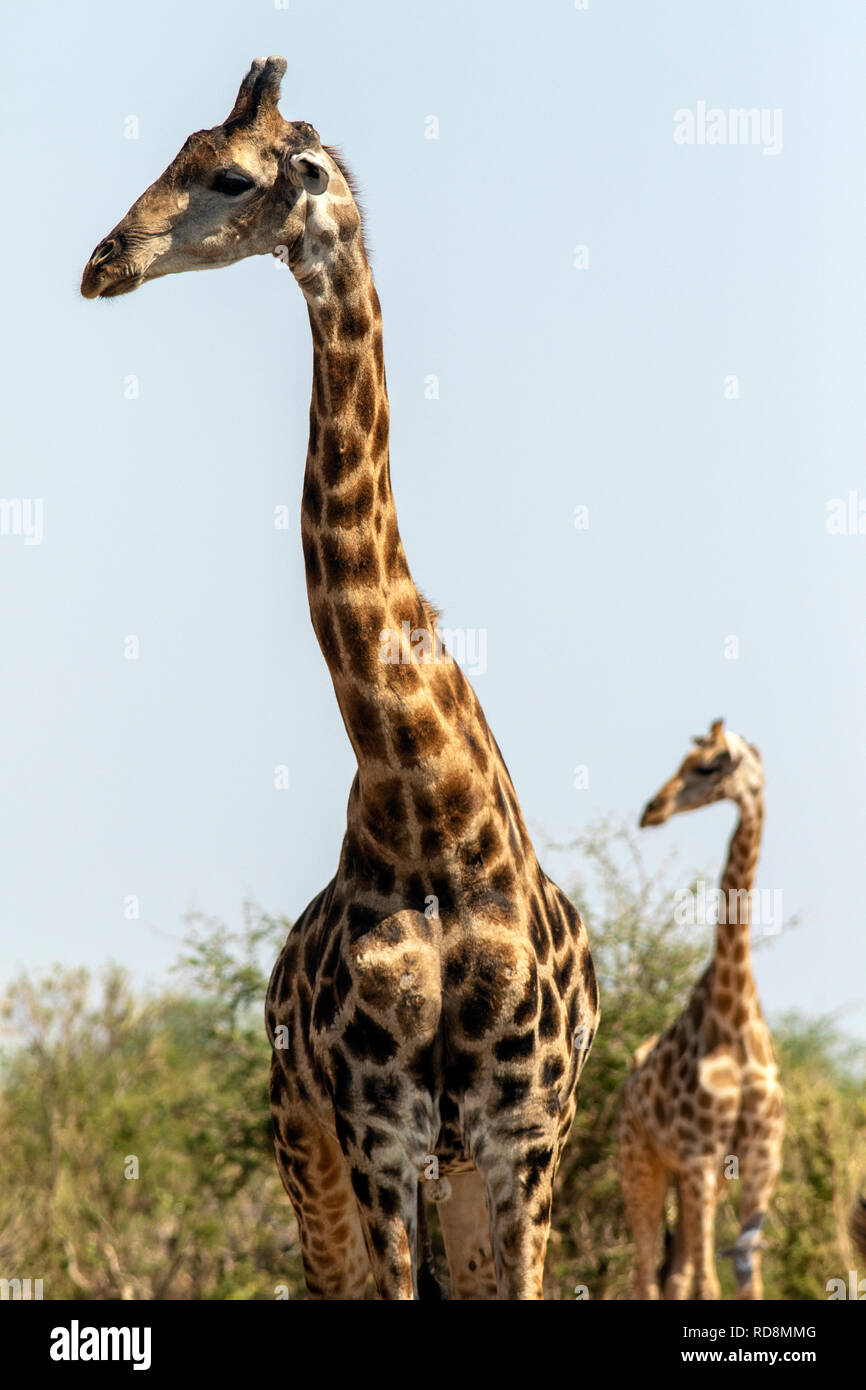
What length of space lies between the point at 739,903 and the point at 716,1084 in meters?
1.04

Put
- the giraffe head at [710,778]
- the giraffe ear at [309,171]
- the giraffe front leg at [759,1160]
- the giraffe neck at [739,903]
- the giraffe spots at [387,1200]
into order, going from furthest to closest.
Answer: the giraffe head at [710,778] < the giraffe neck at [739,903] < the giraffe front leg at [759,1160] < the giraffe ear at [309,171] < the giraffe spots at [387,1200]

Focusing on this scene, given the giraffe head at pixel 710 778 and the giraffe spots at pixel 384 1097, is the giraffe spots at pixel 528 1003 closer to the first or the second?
the giraffe spots at pixel 384 1097

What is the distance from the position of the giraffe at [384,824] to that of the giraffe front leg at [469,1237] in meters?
0.64

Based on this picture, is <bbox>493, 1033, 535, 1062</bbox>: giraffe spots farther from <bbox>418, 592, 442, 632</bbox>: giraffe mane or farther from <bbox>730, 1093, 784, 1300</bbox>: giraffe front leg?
<bbox>730, 1093, 784, 1300</bbox>: giraffe front leg

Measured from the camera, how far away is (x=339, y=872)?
17.4 feet

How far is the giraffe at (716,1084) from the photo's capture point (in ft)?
30.9

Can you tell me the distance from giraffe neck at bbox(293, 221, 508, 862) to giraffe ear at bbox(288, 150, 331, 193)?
17cm

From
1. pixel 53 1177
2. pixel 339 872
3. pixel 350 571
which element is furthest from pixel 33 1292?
pixel 350 571

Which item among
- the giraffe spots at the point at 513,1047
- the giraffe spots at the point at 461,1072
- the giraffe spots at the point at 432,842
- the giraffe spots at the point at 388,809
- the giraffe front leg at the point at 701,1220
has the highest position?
the giraffe spots at the point at 388,809

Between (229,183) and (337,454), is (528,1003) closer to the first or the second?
(337,454)

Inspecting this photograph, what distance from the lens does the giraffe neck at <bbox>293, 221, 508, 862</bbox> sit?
4.81 metres

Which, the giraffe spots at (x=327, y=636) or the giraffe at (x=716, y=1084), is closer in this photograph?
the giraffe spots at (x=327, y=636)

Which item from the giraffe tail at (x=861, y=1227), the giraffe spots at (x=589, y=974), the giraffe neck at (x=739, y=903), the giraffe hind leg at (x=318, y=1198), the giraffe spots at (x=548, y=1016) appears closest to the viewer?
the giraffe spots at (x=548, y=1016)

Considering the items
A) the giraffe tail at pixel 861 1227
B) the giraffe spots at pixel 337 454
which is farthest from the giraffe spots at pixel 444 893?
the giraffe tail at pixel 861 1227
